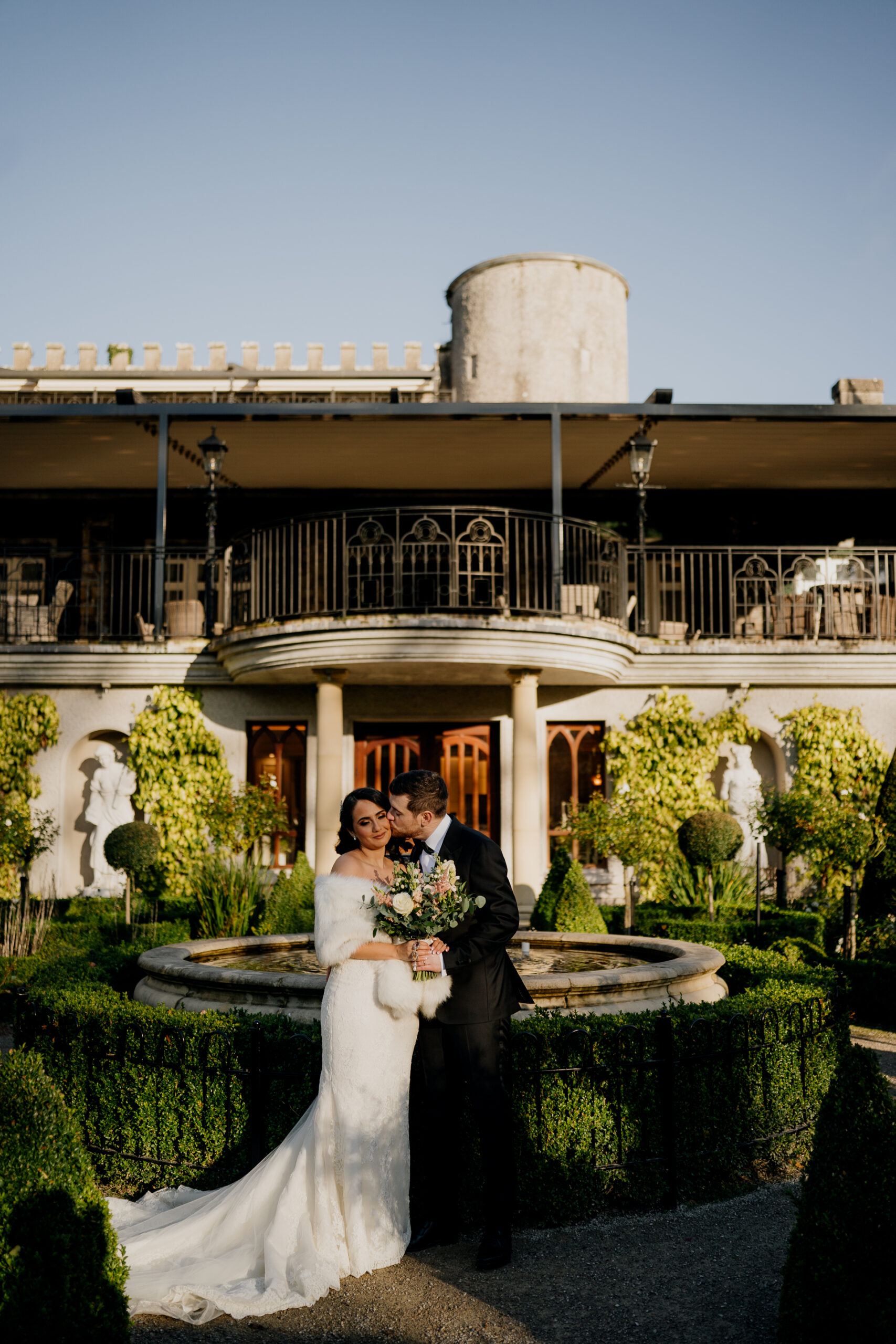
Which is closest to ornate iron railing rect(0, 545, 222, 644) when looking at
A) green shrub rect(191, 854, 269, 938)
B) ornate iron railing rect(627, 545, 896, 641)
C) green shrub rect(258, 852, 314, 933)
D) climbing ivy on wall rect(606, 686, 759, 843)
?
green shrub rect(191, 854, 269, 938)

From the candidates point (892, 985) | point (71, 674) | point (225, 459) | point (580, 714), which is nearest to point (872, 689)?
point (580, 714)

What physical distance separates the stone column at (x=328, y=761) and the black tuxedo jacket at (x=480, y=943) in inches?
344

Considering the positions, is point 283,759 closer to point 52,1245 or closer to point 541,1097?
point 541,1097

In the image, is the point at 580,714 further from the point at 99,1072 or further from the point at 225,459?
the point at 99,1072

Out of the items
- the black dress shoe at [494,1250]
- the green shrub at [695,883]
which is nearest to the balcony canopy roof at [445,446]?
the green shrub at [695,883]

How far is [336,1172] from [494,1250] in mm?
710

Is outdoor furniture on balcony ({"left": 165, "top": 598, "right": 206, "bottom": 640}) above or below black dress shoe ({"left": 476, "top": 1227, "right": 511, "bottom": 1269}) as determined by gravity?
above

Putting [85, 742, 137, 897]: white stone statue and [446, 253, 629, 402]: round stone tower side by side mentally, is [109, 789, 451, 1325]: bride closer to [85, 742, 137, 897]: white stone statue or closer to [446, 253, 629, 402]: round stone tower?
[85, 742, 137, 897]: white stone statue

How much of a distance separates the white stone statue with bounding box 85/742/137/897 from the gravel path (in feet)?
35.3

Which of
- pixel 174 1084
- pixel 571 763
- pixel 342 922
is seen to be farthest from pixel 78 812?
pixel 342 922

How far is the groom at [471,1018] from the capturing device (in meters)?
4.50

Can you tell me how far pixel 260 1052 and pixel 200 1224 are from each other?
0.93 m

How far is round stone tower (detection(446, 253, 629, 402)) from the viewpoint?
69.2 ft

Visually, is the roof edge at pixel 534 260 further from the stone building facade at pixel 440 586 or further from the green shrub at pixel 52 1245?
the green shrub at pixel 52 1245
